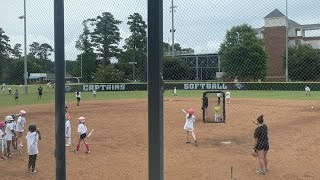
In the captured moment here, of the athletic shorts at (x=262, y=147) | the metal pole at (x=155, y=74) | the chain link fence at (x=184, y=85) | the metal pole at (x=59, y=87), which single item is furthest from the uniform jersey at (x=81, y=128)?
the metal pole at (x=155, y=74)

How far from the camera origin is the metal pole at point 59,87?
401cm

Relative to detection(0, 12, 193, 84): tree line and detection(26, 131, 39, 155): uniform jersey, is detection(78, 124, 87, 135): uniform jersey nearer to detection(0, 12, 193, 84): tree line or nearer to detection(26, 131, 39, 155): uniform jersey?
detection(26, 131, 39, 155): uniform jersey

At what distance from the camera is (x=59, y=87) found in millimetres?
4016

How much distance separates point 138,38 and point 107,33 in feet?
3.87

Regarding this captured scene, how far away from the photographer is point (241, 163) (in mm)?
11641

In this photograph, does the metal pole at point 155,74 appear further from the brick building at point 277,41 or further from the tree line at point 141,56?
the brick building at point 277,41

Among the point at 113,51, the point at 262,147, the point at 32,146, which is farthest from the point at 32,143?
the point at 262,147

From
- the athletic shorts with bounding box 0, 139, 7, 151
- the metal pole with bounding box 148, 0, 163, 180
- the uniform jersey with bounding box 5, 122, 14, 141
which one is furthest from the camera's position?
the uniform jersey with bounding box 5, 122, 14, 141

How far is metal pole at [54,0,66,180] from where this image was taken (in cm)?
401

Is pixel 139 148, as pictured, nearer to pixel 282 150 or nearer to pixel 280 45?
pixel 282 150

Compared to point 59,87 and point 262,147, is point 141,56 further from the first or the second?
point 262,147

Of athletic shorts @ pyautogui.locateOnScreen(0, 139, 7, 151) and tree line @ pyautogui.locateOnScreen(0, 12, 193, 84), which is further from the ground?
tree line @ pyautogui.locateOnScreen(0, 12, 193, 84)

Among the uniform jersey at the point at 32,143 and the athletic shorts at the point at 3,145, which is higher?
the uniform jersey at the point at 32,143

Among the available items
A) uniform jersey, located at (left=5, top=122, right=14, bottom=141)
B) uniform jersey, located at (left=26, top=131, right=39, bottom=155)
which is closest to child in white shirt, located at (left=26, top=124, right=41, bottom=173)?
uniform jersey, located at (left=26, top=131, right=39, bottom=155)
